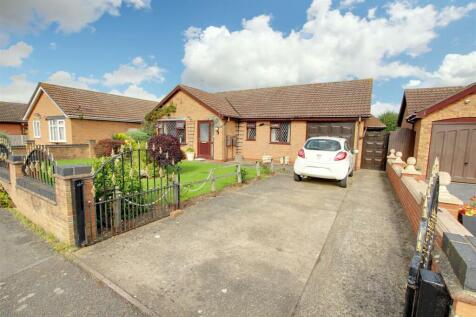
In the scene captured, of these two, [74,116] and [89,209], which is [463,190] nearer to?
[89,209]

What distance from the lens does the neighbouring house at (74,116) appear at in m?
16.9

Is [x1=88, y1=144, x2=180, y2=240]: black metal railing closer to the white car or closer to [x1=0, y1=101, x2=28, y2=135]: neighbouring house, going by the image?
the white car

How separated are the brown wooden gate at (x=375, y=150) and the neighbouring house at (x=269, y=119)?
62 cm

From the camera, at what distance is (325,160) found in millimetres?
7328

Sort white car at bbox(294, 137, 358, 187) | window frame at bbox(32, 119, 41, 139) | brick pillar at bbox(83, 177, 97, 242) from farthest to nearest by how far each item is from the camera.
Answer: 1. window frame at bbox(32, 119, 41, 139)
2. white car at bbox(294, 137, 358, 187)
3. brick pillar at bbox(83, 177, 97, 242)

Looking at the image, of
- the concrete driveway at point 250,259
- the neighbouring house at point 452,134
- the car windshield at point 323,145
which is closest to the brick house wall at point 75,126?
the concrete driveway at point 250,259

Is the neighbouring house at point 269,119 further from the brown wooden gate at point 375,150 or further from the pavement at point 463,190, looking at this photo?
the pavement at point 463,190

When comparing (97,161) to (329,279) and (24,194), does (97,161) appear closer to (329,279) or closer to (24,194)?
(24,194)

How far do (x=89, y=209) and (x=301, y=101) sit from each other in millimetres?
13022

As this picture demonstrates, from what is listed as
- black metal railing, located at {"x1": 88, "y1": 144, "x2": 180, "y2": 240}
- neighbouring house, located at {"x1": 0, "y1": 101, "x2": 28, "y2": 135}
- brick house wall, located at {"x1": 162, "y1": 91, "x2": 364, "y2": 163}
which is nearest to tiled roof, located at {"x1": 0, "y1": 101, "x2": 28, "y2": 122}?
neighbouring house, located at {"x1": 0, "y1": 101, "x2": 28, "y2": 135}

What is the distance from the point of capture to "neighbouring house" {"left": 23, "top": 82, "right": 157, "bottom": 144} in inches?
666

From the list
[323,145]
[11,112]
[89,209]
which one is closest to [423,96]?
[323,145]

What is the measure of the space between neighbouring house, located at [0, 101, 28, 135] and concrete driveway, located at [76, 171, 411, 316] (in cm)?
3030

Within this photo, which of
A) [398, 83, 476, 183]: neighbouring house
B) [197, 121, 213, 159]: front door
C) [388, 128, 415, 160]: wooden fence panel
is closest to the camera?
[398, 83, 476, 183]: neighbouring house
